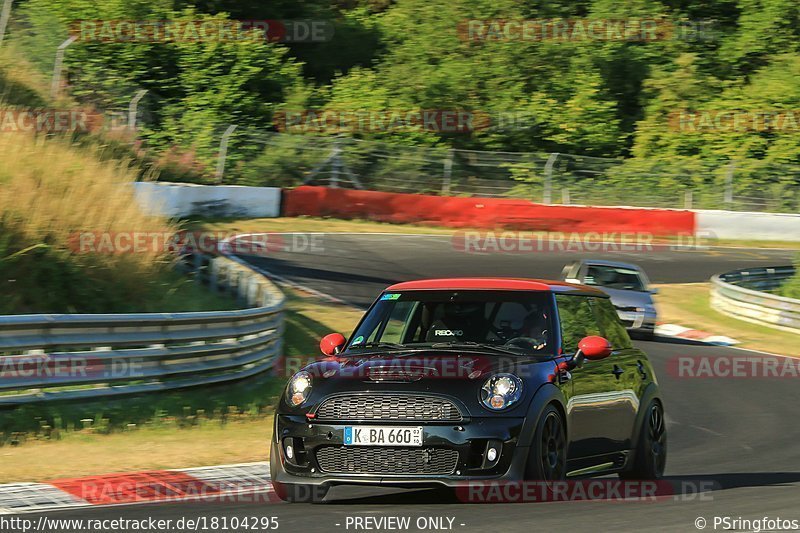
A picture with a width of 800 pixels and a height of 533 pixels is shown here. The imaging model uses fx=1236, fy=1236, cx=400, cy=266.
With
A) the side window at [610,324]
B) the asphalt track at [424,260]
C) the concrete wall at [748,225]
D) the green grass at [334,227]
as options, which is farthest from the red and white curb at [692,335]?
the side window at [610,324]

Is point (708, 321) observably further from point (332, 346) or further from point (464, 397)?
point (464, 397)

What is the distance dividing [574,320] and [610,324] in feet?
2.37

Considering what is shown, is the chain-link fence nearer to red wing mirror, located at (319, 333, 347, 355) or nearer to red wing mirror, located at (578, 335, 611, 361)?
red wing mirror, located at (319, 333, 347, 355)

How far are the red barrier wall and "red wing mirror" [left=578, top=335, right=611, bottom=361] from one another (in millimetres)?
25915

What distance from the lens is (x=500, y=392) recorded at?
23.9 feet

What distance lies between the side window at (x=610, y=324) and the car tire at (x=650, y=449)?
0.52m

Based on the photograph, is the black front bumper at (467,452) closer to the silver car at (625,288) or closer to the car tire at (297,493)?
the car tire at (297,493)

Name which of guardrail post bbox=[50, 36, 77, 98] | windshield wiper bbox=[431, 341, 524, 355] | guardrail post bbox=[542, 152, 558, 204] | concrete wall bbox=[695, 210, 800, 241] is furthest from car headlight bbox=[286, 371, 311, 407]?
concrete wall bbox=[695, 210, 800, 241]

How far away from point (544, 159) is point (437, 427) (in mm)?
29315

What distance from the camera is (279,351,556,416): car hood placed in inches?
286

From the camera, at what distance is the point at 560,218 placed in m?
34.8

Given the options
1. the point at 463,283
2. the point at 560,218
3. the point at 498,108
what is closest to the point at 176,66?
the point at 498,108

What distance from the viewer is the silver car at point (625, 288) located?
20.4 m

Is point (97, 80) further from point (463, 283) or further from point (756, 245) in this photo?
point (463, 283)
